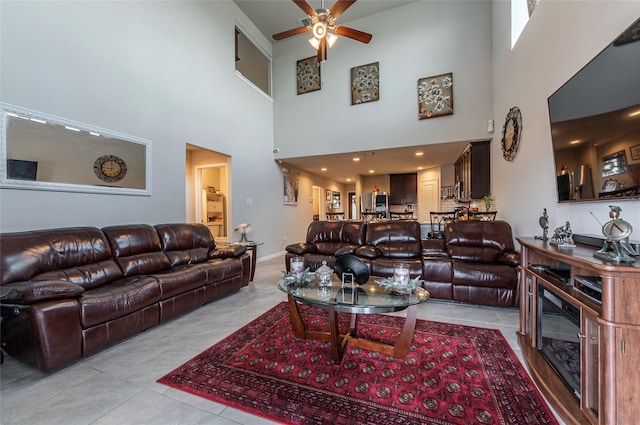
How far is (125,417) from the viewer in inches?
52.9

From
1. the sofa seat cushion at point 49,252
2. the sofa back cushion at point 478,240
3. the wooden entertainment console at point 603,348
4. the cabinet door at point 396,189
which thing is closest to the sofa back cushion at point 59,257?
the sofa seat cushion at point 49,252

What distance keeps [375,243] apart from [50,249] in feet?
11.9

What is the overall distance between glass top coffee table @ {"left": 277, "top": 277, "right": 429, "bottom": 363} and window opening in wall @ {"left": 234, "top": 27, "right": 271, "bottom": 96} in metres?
5.01

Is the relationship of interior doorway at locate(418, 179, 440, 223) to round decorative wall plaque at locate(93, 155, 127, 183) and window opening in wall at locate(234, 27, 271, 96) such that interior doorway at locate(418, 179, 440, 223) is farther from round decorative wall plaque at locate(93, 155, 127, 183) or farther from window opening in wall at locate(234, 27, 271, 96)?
round decorative wall plaque at locate(93, 155, 127, 183)

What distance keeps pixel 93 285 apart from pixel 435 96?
5.83 m

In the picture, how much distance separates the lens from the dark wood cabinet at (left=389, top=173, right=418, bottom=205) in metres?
8.75

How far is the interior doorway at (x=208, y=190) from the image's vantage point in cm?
499

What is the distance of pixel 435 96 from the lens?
4926 mm

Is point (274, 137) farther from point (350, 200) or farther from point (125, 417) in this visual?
point (350, 200)

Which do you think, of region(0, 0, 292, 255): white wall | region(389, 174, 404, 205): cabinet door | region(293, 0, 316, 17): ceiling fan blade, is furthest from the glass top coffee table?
region(389, 174, 404, 205): cabinet door

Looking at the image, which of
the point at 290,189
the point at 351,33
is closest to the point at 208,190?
the point at 290,189

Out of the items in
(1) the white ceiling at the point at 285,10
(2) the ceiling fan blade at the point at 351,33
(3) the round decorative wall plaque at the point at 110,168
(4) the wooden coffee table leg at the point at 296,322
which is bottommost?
(4) the wooden coffee table leg at the point at 296,322

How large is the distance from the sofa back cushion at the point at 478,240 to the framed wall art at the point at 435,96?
252 cm

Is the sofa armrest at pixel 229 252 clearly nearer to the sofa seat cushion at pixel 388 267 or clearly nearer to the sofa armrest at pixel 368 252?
the sofa armrest at pixel 368 252
